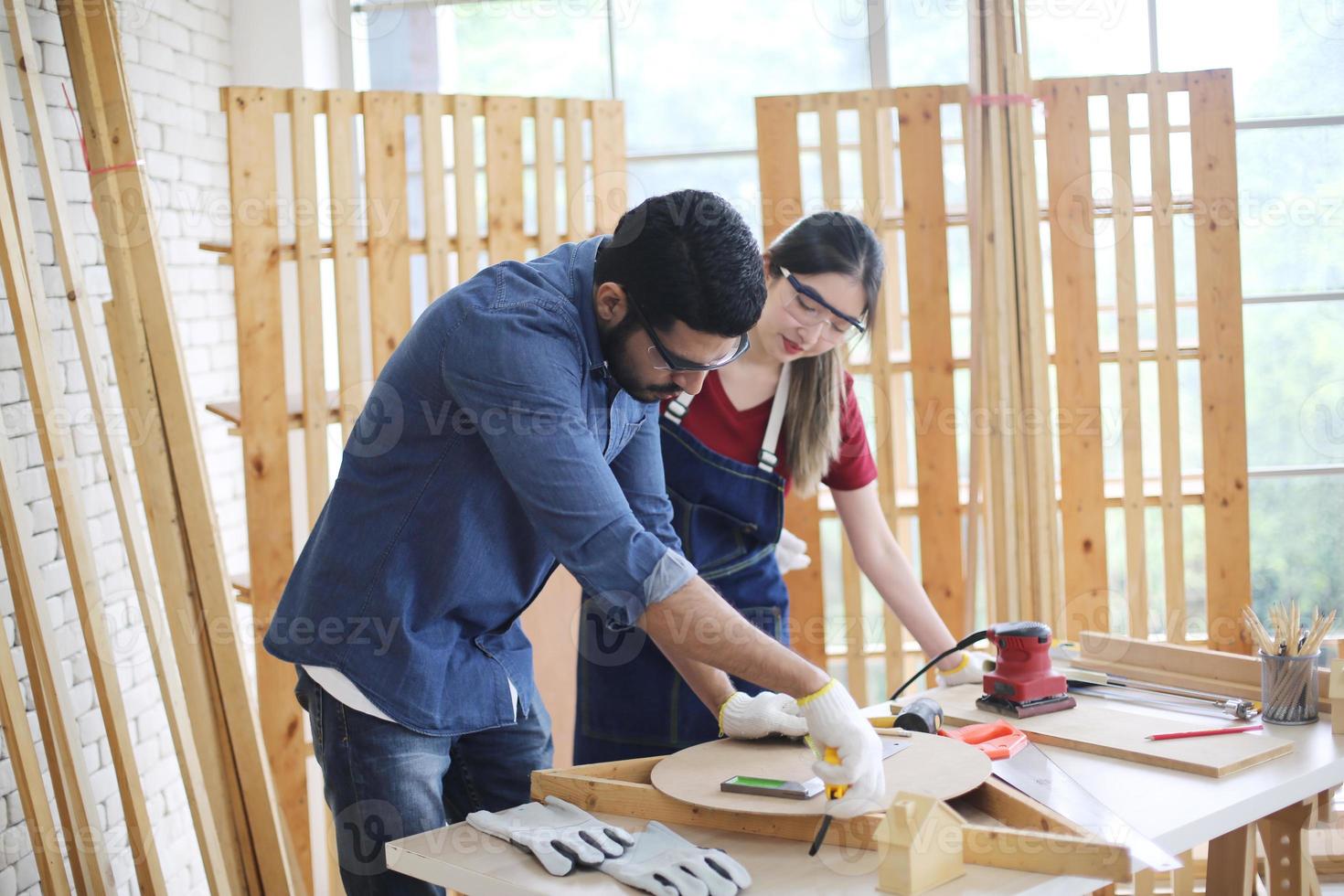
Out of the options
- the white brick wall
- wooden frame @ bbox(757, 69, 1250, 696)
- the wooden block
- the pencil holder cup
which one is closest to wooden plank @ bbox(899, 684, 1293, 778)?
the pencil holder cup

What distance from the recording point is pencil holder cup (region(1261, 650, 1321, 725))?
1874 millimetres

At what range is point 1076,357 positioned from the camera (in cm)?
330

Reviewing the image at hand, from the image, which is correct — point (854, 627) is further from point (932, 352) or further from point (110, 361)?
point (110, 361)

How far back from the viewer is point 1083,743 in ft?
5.82

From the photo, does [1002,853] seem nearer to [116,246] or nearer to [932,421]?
[932,421]

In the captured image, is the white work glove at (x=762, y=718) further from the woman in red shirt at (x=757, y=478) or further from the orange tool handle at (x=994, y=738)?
the woman in red shirt at (x=757, y=478)

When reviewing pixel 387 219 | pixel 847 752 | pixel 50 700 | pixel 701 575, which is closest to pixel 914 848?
pixel 847 752

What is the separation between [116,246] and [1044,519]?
2438mm

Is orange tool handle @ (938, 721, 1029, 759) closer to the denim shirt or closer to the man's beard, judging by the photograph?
the denim shirt

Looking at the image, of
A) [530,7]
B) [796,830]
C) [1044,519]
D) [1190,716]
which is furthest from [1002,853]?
[530,7]

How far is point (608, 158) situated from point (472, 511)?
188cm

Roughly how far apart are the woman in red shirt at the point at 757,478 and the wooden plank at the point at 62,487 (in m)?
0.98

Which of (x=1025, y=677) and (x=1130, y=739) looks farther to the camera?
(x=1025, y=677)

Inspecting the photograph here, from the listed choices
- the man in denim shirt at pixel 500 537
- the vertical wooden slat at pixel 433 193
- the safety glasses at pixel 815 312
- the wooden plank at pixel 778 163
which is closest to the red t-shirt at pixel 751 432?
the safety glasses at pixel 815 312
